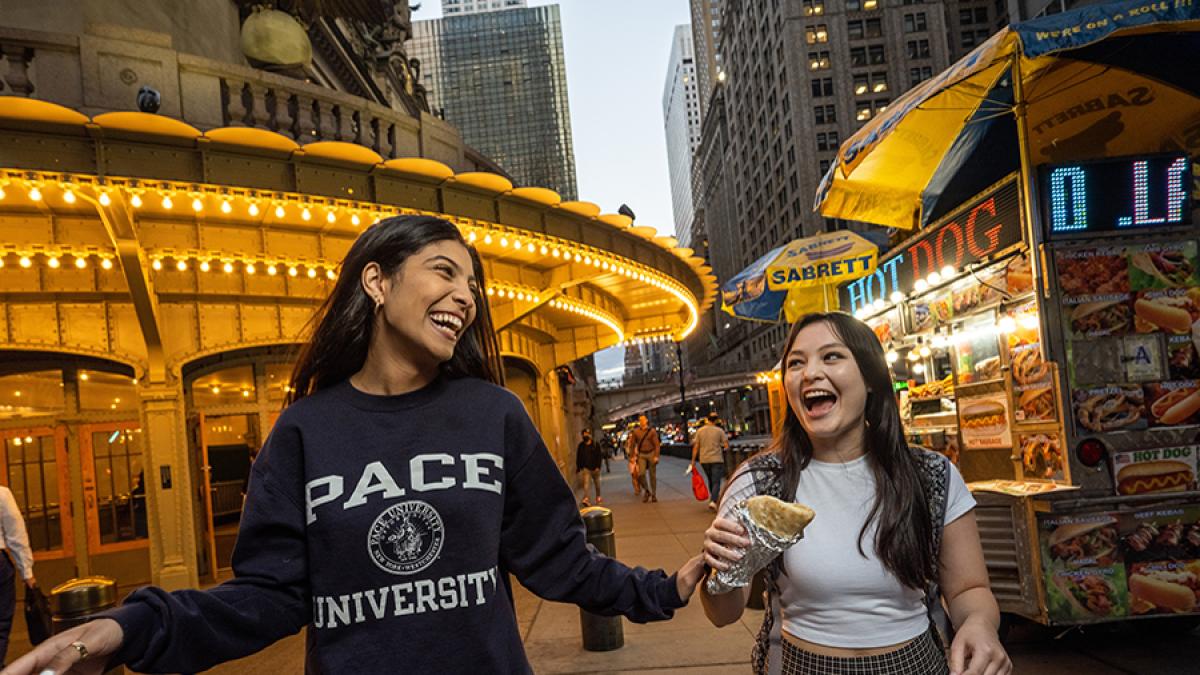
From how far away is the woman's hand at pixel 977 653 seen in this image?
2.04 m

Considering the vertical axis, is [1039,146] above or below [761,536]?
above

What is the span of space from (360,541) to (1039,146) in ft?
24.6

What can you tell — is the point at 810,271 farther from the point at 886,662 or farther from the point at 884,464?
the point at 886,662

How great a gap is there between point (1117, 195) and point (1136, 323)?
91 centimetres

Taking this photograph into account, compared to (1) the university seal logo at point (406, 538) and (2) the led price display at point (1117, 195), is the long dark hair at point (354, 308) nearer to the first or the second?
(1) the university seal logo at point (406, 538)

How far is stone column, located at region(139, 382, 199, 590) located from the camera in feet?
34.4

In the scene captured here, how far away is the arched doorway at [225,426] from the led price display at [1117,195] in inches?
383

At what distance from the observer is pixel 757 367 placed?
89625 mm

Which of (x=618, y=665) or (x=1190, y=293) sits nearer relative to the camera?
(x=1190, y=293)

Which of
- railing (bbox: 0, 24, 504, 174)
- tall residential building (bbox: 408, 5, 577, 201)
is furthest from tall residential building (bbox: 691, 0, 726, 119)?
railing (bbox: 0, 24, 504, 174)

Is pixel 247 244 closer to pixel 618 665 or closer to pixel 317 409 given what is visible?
pixel 618 665

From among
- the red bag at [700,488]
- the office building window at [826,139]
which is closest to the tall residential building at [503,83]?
the office building window at [826,139]

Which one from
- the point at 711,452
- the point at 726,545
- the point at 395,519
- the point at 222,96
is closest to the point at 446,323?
the point at 395,519

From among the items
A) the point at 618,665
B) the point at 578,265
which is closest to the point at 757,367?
the point at 578,265
